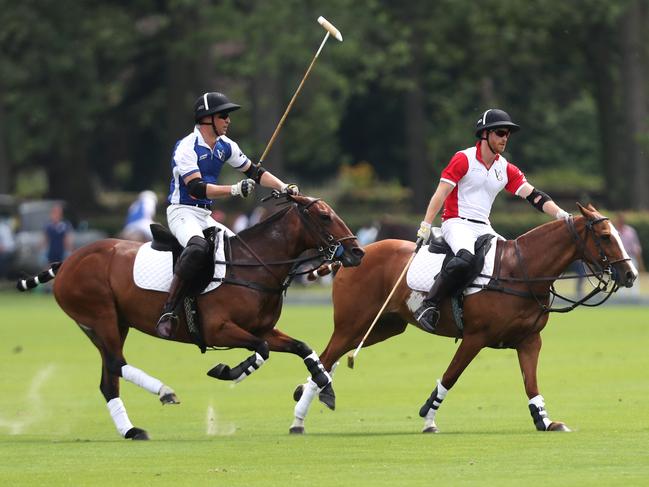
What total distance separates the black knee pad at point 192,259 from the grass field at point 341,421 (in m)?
1.30

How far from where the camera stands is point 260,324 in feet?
44.3

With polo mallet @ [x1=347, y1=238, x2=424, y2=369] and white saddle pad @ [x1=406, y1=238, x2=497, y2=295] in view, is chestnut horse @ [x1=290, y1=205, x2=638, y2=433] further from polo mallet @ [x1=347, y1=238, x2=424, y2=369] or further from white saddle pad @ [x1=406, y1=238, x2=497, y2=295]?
polo mallet @ [x1=347, y1=238, x2=424, y2=369]

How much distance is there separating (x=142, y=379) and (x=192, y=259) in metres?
1.02

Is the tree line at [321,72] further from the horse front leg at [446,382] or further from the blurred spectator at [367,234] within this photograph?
the horse front leg at [446,382]

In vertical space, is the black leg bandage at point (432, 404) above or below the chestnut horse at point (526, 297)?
below

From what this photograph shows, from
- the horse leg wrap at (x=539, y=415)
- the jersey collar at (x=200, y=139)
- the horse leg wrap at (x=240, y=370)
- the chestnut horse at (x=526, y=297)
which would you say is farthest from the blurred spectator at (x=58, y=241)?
the horse leg wrap at (x=539, y=415)

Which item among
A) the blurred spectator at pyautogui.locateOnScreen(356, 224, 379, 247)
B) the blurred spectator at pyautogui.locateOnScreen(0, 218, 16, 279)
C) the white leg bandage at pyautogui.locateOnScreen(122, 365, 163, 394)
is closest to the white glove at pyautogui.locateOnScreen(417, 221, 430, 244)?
the white leg bandage at pyautogui.locateOnScreen(122, 365, 163, 394)

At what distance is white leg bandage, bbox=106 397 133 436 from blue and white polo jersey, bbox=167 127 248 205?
1.68 m

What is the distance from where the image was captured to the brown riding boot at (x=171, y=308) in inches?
531

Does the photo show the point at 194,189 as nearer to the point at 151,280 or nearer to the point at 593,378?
the point at 151,280

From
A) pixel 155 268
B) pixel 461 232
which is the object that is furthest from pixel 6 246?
pixel 461 232

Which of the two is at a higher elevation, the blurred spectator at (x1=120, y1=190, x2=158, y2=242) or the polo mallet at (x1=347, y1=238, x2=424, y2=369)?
the polo mallet at (x1=347, y1=238, x2=424, y2=369)

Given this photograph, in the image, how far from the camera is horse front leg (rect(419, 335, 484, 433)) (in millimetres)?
13562

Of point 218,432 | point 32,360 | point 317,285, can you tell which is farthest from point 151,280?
point 317,285
